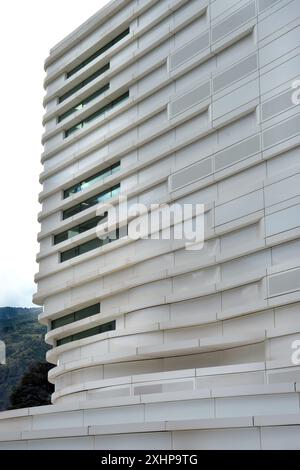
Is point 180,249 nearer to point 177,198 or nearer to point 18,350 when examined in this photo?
point 177,198

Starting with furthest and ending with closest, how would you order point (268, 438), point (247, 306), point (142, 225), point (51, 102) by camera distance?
point (51, 102) → point (142, 225) → point (247, 306) → point (268, 438)

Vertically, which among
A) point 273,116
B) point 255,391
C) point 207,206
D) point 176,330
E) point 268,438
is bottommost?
point 268,438

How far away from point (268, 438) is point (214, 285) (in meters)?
6.87

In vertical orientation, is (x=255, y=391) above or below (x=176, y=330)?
below

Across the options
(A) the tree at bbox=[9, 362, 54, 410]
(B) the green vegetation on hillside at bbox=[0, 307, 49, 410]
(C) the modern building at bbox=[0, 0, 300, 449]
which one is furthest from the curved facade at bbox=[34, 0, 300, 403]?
(B) the green vegetation on hillside at bbox=[0, 307, 49, 410]

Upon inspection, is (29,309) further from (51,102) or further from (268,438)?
(268,438)

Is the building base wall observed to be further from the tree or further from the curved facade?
the tree

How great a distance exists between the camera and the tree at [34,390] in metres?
73.4

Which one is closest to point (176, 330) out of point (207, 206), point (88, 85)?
point (207, 206)

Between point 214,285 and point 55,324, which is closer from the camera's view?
point 214,285

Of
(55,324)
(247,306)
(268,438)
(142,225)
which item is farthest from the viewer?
(55,324)

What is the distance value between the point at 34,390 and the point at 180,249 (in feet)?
164

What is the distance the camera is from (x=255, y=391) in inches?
858

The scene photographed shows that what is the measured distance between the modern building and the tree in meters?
39.4
